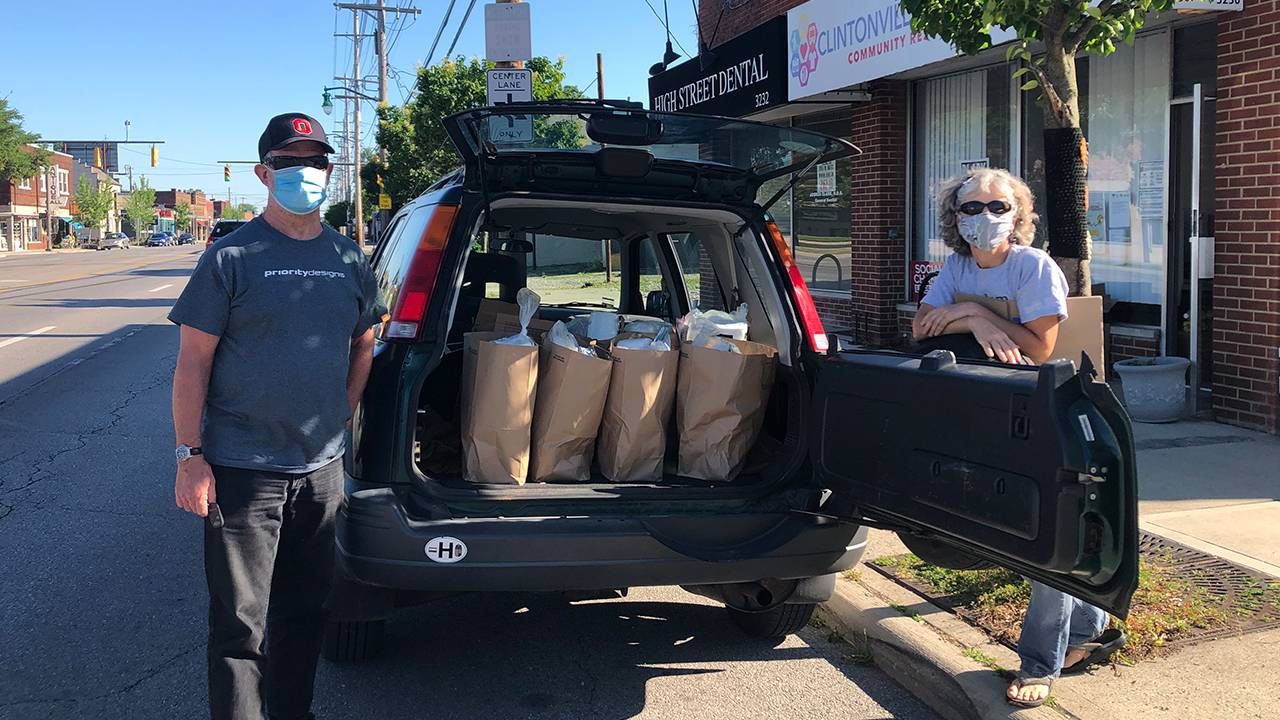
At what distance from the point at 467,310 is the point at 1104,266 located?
6.13 meters

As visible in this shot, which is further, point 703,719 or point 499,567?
point 703,719

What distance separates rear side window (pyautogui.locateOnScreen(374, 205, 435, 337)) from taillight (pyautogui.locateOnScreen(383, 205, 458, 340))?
0.18 feet

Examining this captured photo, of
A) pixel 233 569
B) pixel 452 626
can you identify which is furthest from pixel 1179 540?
pixel 233 569

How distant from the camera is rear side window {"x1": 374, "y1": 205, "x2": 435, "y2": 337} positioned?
12.7 feet

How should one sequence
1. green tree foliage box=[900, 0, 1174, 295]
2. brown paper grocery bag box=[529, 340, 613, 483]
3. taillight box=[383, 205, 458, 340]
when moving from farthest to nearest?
green tree foliage box=[900, 0, 1174, 295], brown paper grocery bag box=[529, 340, 613, 483], taillight box=[383, 205, 458, 340]

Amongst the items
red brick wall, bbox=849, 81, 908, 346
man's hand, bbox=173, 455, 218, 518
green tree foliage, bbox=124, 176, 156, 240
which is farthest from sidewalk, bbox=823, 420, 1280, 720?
green tree foliage, bbox=124, 176, 156, 240

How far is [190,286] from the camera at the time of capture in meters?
3.01

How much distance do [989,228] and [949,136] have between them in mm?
8143

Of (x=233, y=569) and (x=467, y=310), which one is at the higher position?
(x=467, y=310)

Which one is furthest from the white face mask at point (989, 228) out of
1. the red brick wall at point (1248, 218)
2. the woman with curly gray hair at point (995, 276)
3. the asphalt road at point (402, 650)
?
the red brick wall at point (1248, 218)

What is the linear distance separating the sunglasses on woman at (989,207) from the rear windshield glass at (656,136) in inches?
21.3

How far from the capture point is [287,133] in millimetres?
3162

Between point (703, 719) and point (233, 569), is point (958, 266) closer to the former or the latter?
point (703, 719)

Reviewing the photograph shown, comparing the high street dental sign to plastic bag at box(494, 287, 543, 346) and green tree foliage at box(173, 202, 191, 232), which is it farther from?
green tree foliage at box(173, 202, 191, 232)
